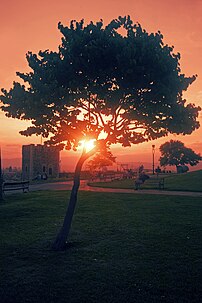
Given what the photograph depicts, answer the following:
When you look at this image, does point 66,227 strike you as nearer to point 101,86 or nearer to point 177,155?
point 101,86

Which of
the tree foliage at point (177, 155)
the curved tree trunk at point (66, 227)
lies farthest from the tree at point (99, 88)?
the tree foliage at point (177, 155)

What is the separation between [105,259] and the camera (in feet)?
23.9

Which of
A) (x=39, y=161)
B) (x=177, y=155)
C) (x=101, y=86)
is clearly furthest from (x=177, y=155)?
(x=101, y=86)

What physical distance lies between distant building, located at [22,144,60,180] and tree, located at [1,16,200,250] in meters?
45.6

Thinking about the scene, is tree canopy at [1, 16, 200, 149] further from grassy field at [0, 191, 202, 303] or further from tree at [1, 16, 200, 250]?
grassy field at [0, 191, 202, 303]

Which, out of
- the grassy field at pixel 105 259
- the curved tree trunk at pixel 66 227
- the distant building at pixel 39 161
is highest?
the distant building at pixel 39 161

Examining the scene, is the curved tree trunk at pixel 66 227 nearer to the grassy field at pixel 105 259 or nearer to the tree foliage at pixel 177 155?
the grassy field at pixel 105 259

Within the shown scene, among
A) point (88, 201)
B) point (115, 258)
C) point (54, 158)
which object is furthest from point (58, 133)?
point (54, 158)

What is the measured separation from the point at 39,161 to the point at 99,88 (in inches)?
1927

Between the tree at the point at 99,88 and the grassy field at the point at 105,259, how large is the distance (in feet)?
4.13

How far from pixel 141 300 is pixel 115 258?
2324 millimetres

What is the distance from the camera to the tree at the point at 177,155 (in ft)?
225

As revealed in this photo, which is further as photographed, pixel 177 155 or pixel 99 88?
pixel 177 155

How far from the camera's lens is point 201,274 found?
20.3 feet
